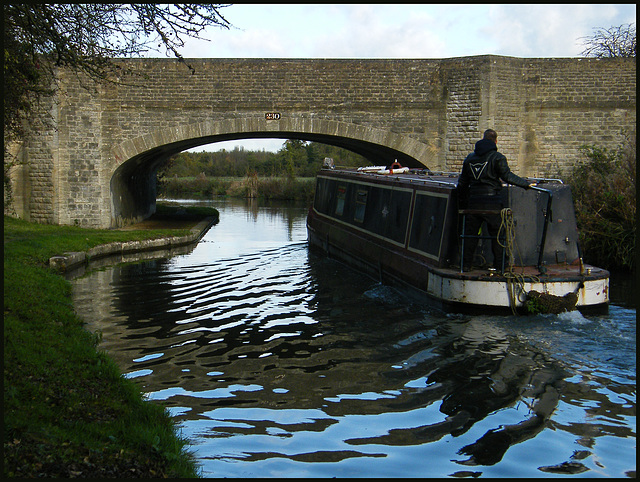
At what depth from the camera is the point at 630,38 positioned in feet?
70.8

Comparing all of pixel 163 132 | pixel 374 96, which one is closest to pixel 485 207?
pixel 374 96

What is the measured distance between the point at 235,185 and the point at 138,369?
109 ft

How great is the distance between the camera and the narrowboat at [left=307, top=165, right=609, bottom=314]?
6.37 meters

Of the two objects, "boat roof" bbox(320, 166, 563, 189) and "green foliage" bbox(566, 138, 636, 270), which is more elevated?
"boat roof" bbox(320, 166, 563, 189)

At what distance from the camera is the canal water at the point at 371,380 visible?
344 cm

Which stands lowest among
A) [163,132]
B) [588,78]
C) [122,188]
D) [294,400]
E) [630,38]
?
[294,400]

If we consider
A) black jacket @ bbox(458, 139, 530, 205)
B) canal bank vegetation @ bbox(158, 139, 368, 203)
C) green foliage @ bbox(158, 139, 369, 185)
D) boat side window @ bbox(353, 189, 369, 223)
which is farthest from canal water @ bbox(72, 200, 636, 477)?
green foliage @ bbox(158, 139, 369, 185)

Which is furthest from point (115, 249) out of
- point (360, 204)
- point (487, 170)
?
point (487, 170)

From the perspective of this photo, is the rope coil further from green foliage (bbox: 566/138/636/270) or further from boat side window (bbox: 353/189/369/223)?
green foliage (bbox: 566/138/636/270)

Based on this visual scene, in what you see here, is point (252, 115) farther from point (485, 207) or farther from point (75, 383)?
point (75, 383)

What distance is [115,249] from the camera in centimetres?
1165

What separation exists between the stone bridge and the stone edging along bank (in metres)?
2.39

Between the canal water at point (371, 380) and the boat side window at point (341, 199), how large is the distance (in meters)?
3.02

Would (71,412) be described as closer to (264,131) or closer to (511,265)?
(511,265)
